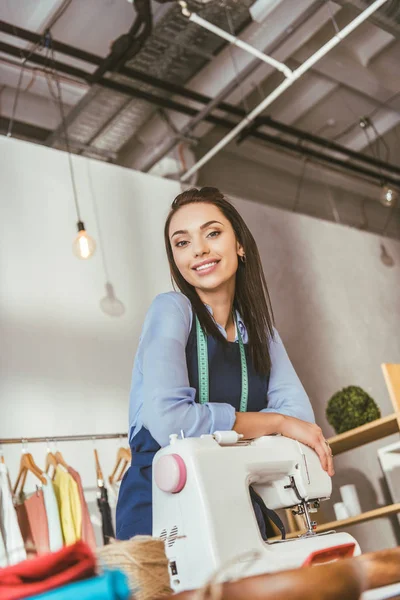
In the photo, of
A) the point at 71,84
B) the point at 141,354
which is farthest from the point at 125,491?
the point at 71,84

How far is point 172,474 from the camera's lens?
1234 mm

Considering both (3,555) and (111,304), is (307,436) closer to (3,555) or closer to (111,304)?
(3,555)

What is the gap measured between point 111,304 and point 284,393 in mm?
2257

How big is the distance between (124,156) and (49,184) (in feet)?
6.89

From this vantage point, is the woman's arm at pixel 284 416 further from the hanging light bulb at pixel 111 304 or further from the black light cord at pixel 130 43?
the black light cord at pixel 130 43

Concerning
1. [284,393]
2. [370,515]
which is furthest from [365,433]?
[284,393]

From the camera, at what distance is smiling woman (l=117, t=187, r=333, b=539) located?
1410 millimetres

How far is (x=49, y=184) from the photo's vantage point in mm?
3887

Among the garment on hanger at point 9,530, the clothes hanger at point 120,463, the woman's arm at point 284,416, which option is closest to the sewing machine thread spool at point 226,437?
the woman's arm at point 284,416

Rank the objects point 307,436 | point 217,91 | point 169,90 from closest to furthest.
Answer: point 307,436 < point 169,90 < point 217,91

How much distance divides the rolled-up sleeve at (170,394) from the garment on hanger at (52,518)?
1609 millimetres

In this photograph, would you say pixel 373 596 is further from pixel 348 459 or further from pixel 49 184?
pixel 348 459

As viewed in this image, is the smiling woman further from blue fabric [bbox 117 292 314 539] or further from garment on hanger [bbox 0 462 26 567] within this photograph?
garment on hanger [bbox 0 462 26 567]

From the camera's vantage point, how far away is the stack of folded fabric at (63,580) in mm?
747
